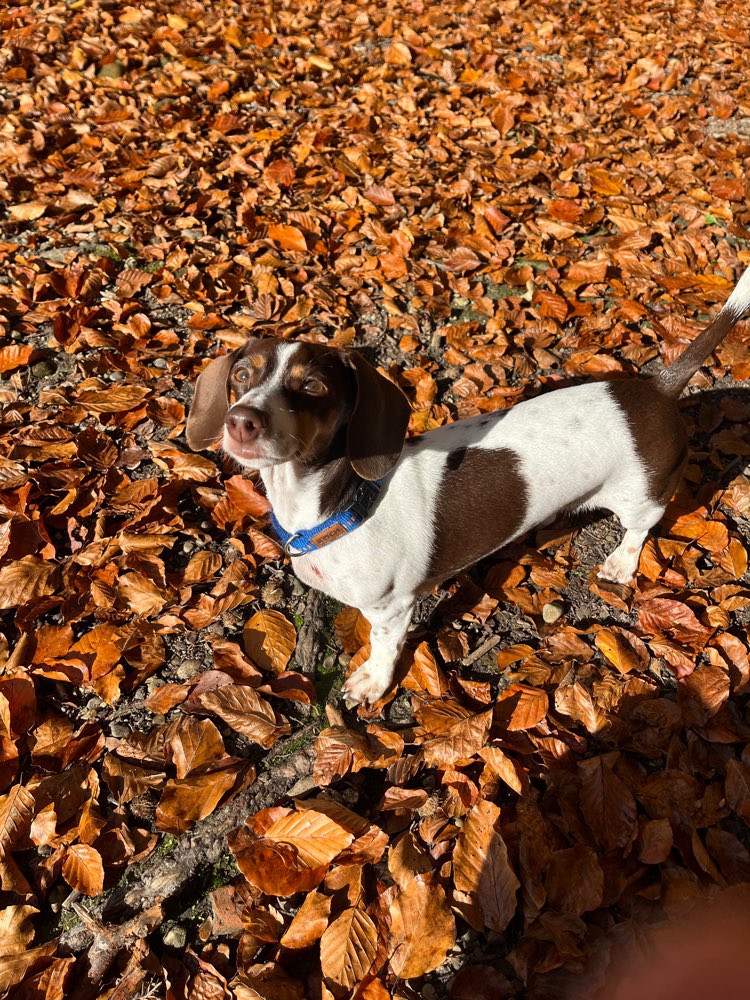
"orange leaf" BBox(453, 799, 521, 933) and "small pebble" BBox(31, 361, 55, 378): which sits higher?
"orange leaf" BBox(453, 799, 521, 933)

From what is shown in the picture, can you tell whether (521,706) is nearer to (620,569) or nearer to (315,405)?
(620,569)

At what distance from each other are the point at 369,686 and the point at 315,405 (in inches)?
49.4

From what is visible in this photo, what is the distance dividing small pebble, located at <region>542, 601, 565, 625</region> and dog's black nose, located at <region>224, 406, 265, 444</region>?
67.6 inches

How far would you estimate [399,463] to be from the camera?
2604mm

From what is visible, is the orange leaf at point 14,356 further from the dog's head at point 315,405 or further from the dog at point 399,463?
the dog's head at point 315,405

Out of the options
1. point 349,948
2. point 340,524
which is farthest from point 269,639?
point 349,948

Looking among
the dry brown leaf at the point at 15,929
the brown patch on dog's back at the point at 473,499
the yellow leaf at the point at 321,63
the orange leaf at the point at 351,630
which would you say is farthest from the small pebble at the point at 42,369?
the yellow leaf at the point at 321,63

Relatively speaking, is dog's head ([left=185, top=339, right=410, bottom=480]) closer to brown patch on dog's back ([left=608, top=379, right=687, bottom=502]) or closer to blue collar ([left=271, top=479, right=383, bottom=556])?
blue collar ([left=271, top=479, right=383, bottom=556])

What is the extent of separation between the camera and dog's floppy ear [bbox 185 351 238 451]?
2510 millimetres

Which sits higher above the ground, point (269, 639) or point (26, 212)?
point (26, 212)

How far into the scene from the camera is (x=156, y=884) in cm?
219


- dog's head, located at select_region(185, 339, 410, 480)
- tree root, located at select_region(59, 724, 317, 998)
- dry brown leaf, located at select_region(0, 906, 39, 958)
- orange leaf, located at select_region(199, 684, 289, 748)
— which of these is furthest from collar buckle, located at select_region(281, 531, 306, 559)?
dry brown leaf, located at select_region(0, 906, 39, 958)

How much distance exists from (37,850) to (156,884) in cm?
46

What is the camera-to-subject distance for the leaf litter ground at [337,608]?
6.89ft
